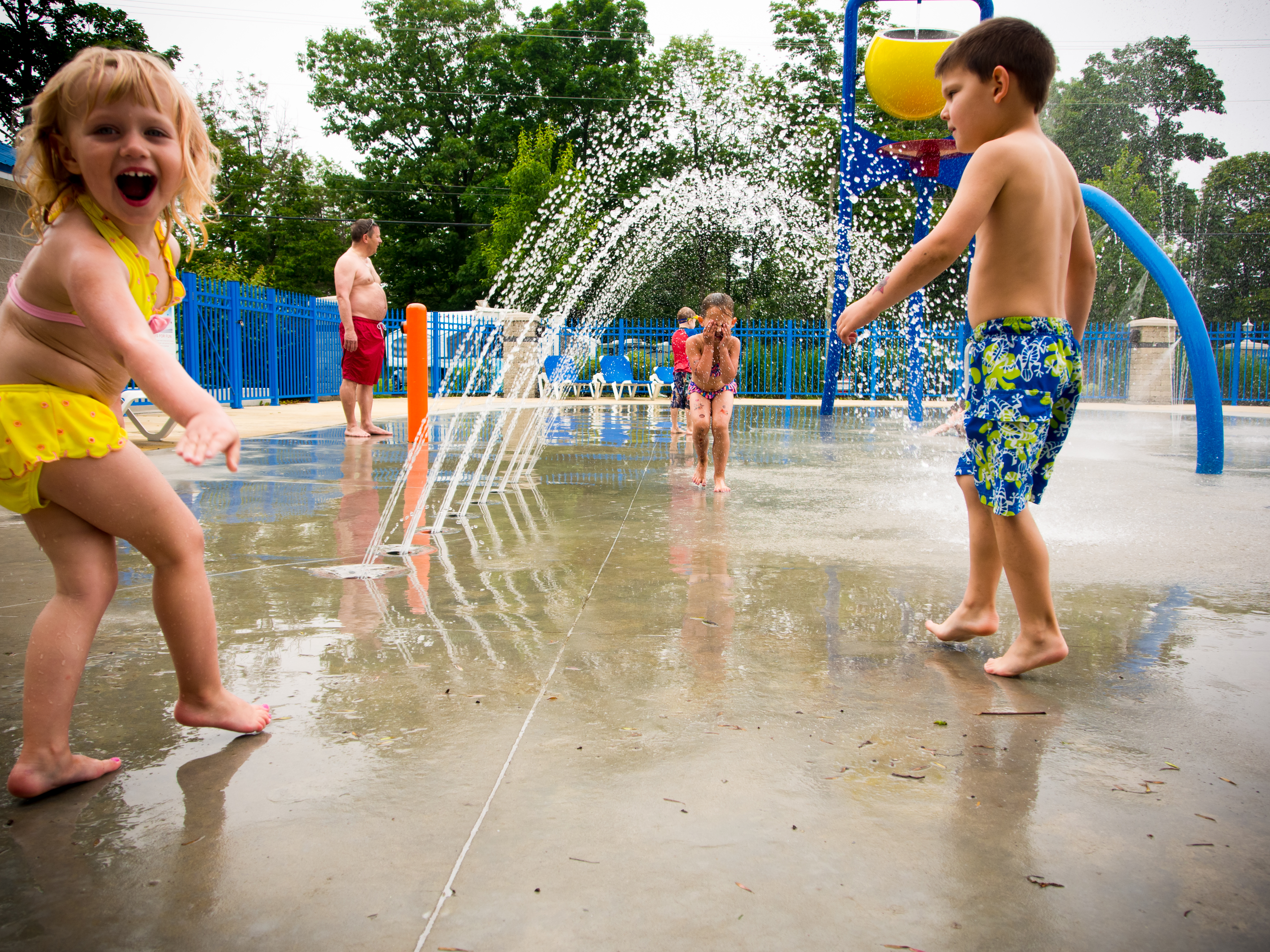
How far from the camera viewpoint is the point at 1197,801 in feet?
6.03

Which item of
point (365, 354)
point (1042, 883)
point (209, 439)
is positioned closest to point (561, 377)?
point (365, 354)

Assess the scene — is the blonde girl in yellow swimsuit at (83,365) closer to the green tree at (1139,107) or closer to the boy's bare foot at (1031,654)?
the boy's bare foot at (1031,654)

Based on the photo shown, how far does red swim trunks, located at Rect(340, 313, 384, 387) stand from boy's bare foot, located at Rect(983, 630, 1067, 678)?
732cm

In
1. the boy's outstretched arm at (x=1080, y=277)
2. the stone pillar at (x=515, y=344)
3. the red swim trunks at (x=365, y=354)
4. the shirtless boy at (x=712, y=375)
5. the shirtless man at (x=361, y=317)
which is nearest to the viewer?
the boy's outstretched arm at (x=1080, y=277)

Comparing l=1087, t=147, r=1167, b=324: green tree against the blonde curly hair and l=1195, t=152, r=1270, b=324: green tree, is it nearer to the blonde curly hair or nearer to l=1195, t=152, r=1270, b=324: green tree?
l=1195, t=152, r=1270, b=324: green tree

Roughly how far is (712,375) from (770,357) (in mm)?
17160

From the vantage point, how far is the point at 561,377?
62.5 feet

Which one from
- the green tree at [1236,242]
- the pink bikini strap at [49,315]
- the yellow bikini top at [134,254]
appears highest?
the green tree at [1236,242]

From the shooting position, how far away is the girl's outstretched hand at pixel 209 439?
1.59 meters

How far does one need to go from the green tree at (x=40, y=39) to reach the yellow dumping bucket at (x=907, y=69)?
25825 millimetres

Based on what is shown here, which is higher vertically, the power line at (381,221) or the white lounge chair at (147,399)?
the power line at (381,221)

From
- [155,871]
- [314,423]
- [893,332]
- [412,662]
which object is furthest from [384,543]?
[893,332]

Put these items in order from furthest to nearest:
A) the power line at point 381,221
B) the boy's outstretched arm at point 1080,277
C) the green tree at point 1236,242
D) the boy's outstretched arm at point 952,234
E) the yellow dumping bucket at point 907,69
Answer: the power line at point 381,221 < the green tree at point 1236,242 < the yellow dumping bucket at point 907,69 < the boy's outstretched arm at point 1080,277 < the boy's outstretched arm at point 952,234

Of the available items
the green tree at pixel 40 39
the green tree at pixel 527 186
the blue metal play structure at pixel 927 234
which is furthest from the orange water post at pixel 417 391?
the green tree at pixel 40 39
